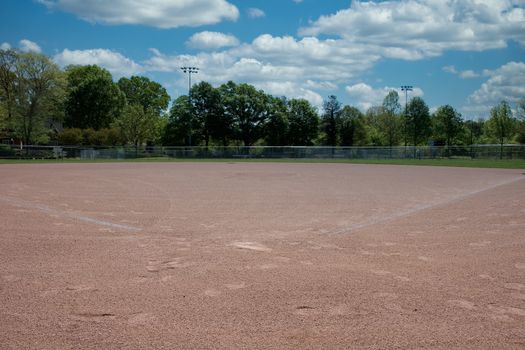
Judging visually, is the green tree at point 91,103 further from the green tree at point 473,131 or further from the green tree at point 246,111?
the green tree at point 473,131

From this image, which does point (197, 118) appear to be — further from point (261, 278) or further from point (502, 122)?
point (261, 278)

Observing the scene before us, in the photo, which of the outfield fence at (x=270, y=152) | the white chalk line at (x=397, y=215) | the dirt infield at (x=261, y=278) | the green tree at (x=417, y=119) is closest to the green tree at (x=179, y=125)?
the outfield fence at (x=270, y=152)

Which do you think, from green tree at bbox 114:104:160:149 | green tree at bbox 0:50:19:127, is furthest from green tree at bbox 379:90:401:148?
green tree at bbox 0:50:19:127

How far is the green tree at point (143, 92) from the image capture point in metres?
102

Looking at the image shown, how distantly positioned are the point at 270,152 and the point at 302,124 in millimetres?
22187

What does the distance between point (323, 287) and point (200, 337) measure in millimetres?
1966

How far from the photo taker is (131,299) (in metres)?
5.27

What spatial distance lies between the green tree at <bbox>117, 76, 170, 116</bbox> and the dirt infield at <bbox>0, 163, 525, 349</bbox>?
93.7 metres

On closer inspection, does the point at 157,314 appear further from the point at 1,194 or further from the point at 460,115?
the point at 460,115

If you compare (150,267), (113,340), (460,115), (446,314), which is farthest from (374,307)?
(460,115)

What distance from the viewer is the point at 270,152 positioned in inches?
2485

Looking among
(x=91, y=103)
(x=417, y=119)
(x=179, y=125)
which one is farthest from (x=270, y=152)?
(x=417, y=119)

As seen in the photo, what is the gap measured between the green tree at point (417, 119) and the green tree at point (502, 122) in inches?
434

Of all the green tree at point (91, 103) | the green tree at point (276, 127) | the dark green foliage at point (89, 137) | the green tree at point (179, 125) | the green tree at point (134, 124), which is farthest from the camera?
the green tree at point (276, 127)
